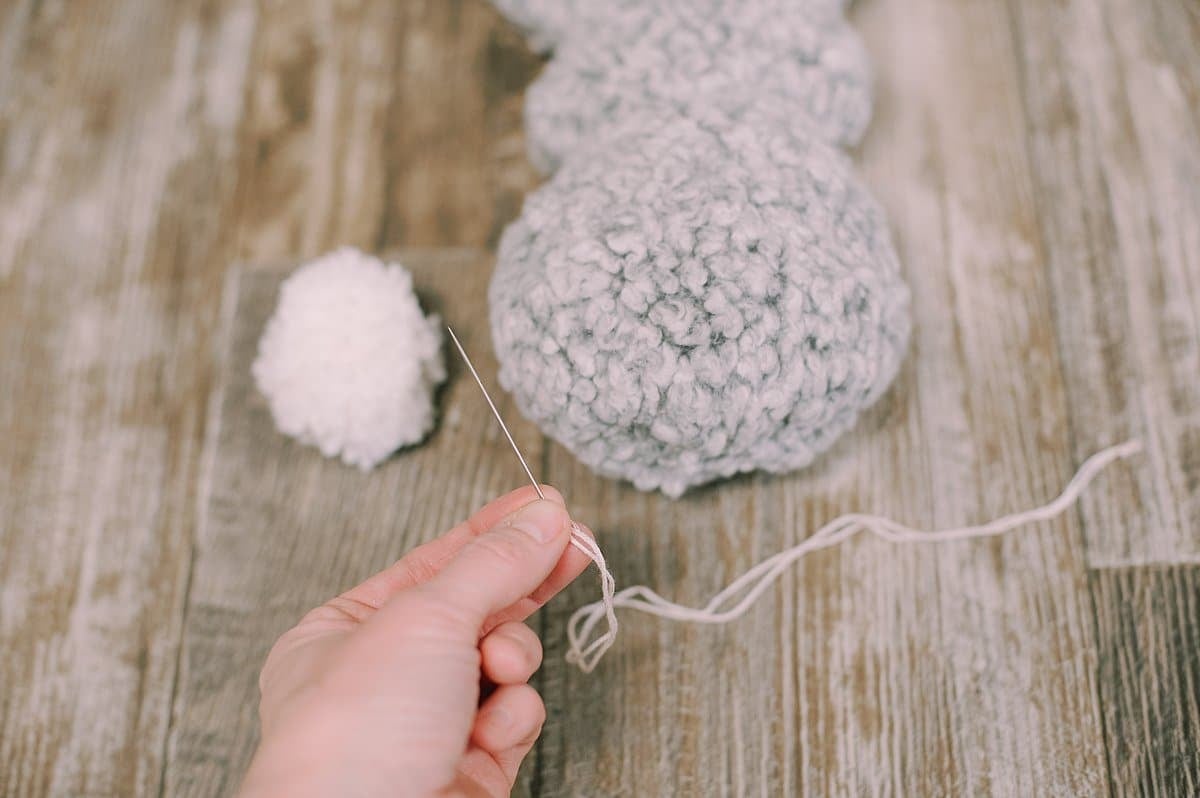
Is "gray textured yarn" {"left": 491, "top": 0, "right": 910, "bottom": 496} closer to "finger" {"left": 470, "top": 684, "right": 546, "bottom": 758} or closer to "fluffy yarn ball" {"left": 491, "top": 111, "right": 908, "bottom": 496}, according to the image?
"fluffy yarn ball" {"left": 491, "top": 111, "right": 908, "bottom": 496}

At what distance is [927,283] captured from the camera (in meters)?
0.81

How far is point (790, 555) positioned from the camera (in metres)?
0.74

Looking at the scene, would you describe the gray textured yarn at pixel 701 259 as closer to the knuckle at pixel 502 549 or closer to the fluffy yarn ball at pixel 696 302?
the fluffy yarn ball at pixel 696 302

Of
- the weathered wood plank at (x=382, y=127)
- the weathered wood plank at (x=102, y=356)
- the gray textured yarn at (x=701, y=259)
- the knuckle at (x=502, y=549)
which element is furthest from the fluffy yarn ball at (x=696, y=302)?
the weathered wood plank at (x=102, y=356)

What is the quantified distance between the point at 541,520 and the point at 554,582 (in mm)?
97

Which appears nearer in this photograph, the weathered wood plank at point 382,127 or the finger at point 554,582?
the finger at point 554,582

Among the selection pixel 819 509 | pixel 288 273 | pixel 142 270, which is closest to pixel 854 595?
pixel 819 509

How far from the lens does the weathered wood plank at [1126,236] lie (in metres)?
0.75

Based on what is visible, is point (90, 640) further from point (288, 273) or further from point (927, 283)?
point (927, 283)

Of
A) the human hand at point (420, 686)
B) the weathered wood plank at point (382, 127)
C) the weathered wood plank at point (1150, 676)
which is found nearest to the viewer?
the human hand at point (420, 686)

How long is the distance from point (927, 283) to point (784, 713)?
0.40m

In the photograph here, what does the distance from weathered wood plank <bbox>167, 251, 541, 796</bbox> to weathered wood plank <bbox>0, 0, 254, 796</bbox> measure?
0.03 meters

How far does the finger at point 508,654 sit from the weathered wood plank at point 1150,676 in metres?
0.47

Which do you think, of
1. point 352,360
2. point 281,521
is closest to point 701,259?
point 352,360
